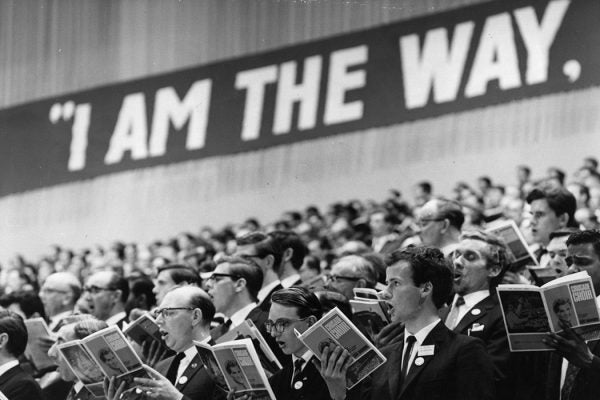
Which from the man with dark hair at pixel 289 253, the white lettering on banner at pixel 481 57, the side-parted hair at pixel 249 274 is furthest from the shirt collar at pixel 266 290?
the white lettering on banner at pixel 481 57

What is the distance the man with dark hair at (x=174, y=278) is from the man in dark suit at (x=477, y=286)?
163cm

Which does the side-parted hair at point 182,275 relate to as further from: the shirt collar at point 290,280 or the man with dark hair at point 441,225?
the man with dark hair at point 441,225

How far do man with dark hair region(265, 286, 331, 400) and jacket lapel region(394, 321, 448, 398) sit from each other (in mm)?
404

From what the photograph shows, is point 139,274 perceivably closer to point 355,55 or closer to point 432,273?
point 432,273

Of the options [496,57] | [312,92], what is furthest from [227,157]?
[496,57]

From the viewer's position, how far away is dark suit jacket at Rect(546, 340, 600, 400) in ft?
10.8

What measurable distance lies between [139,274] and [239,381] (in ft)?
8.47

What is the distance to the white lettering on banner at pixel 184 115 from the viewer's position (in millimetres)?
13969

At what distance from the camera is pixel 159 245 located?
1141 centimetres

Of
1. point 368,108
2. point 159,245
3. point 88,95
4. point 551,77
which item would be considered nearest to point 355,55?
point 368,108

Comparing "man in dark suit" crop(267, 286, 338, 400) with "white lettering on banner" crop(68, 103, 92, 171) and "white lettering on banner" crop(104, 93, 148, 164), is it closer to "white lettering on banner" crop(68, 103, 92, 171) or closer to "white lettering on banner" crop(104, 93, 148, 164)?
"white lettering on banner" crop(104, 93, 148, 164)

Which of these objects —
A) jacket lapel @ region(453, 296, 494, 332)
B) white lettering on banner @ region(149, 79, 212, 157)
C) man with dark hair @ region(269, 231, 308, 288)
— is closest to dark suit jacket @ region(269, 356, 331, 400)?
jacket lapel @ region(453, 296, 494, 332)

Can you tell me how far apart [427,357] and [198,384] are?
3.94ft

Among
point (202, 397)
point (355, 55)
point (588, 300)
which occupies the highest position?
point (355, 55)
